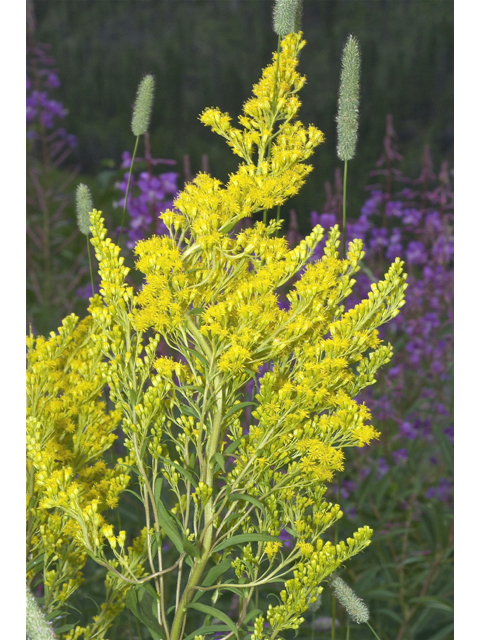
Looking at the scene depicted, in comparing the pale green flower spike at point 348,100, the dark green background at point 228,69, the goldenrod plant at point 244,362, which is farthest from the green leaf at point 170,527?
the dark green background at point 228,69

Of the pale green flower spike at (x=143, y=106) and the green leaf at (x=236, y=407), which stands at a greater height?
the pale green flower spike at (x=143, y=106)

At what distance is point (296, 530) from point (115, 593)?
430 mm

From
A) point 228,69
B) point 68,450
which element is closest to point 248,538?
point 68,450

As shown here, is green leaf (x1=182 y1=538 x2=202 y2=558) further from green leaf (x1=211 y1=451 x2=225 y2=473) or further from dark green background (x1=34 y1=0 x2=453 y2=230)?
dark green background (x1=34 y1=0 x2=453 y2=230)

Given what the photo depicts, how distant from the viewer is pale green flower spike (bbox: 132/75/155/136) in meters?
1.34

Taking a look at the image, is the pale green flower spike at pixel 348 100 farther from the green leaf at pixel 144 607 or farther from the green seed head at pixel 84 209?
the green leaf at pixel 144 607

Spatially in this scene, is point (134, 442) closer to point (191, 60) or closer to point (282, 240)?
point (282, 240)

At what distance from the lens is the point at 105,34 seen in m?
14.5

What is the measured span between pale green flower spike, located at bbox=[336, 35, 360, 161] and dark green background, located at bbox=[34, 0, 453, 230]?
7795mm

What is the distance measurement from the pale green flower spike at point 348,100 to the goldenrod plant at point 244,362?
0.37 feet

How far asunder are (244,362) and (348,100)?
0.57 metres

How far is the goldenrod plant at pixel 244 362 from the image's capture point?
1058mm

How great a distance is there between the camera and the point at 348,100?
49.3 inches
